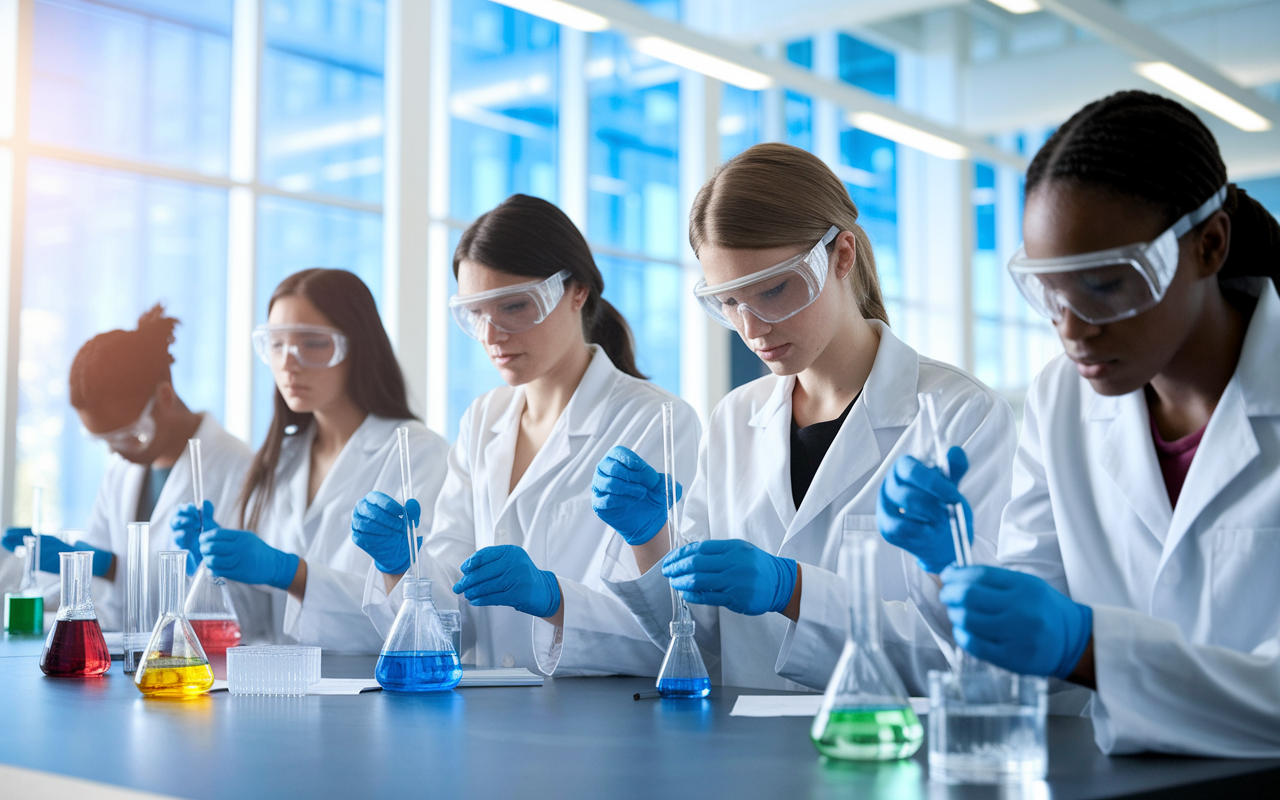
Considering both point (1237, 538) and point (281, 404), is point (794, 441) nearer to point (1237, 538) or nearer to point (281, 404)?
point (1237, 538)

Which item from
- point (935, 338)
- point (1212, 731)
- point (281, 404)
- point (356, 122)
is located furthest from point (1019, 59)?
point (1212, 731)

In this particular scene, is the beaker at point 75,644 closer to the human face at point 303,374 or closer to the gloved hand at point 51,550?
the human face at point 303,374

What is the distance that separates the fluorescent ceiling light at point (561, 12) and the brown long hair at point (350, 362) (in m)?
1.79

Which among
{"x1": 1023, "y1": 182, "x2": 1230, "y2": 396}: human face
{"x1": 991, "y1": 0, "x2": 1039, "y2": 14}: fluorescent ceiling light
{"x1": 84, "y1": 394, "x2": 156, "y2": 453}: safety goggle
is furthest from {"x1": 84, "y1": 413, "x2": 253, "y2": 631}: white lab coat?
Result: {"x1": 991, "y1": 0, "x2": 1039, "y2": 14}: fluorescent ceiling light

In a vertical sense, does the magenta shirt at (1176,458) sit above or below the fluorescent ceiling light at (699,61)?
below

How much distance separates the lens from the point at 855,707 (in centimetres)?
117

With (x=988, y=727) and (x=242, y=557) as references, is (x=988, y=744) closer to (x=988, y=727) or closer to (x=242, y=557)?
(x=988, y=727)

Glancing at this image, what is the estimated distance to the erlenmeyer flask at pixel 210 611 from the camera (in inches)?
83.0

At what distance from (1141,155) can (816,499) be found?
918mm

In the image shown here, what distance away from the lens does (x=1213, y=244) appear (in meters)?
1.41

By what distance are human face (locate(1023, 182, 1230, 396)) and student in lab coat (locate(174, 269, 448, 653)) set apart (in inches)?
75.7

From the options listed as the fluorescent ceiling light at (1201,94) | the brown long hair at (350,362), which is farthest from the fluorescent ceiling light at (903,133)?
the brown long hair at (350,362)

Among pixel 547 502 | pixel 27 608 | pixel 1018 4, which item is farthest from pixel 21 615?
pixel 1018 4

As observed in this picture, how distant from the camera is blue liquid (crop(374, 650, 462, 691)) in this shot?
5.85 feet
